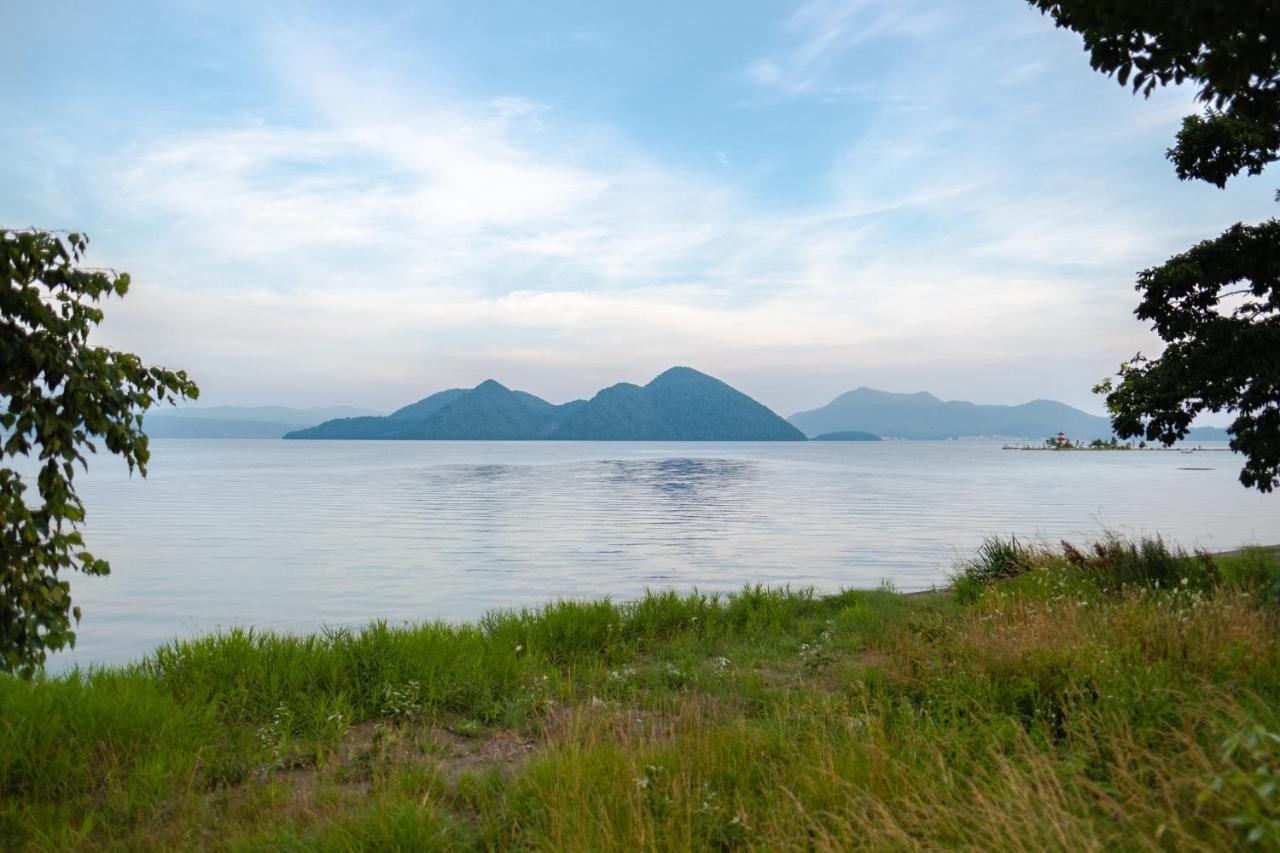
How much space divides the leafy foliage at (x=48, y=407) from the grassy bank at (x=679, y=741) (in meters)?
1.63

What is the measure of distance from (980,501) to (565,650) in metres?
50.6

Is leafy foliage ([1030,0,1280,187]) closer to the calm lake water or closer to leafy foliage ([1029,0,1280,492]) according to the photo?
leafy foliage ([1029,0,1280,492])

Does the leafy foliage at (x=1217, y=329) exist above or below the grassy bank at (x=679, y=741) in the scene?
above

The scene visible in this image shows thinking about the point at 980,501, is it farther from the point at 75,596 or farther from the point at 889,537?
the point at 75,596

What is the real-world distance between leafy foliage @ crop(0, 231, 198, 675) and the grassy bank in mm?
1634

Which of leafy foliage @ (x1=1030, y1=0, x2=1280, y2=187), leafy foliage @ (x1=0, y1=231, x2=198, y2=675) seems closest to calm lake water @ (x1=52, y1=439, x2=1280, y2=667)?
leafy foliage @ (x1=0, y1=231, x2=198, y2=675)

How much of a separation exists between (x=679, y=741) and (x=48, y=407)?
5.08m

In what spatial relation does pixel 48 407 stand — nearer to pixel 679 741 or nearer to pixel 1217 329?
pixel 679 741

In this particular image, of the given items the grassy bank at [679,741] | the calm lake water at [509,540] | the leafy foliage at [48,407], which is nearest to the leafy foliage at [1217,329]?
the grassy bank at [679,741]

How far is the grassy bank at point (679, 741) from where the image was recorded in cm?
471

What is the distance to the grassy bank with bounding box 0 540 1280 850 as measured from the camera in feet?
15.5

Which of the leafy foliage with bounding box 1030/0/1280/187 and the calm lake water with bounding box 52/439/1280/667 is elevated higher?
the leafy foliage with bounding box 1030/0/1280/187

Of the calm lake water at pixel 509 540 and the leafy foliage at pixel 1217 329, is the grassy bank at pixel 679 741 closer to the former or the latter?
the leafy foliage at pixel 1217 329

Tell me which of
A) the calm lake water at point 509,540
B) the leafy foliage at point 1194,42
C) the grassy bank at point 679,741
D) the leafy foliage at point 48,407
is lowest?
the calm lake water at point 509,540
